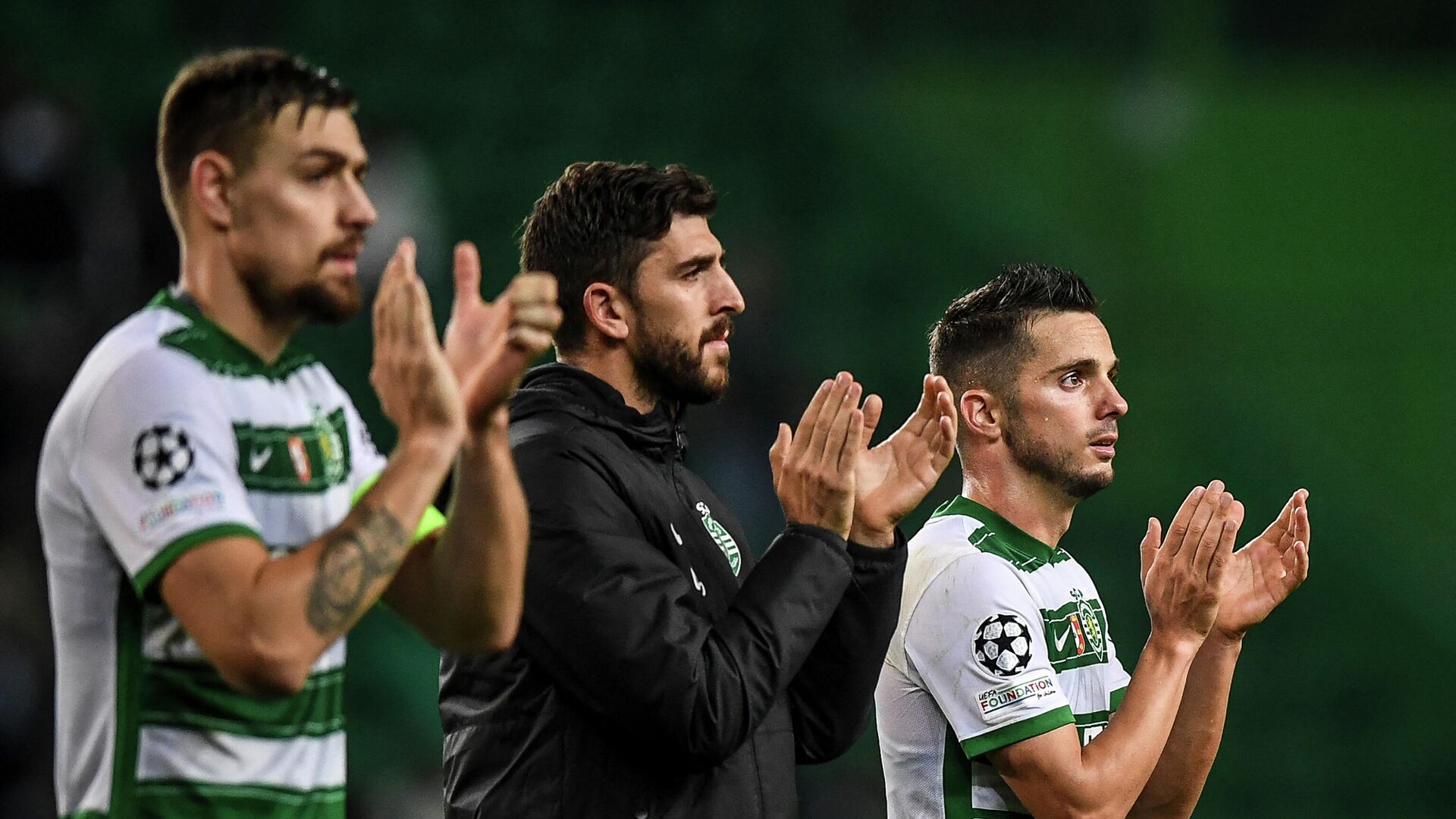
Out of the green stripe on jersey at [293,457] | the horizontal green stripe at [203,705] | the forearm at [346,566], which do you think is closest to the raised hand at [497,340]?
the forearm at [346,566]

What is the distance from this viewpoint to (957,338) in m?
3.84

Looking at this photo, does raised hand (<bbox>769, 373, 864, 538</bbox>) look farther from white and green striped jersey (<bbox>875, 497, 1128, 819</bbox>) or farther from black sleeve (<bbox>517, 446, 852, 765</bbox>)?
white and green striped jersey (<bbox>875, 497, 1128, 819</bbox>)

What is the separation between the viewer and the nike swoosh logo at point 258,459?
2297 millimetres

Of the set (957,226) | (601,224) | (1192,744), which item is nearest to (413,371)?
(601,224)

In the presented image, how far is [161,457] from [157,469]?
2 cm

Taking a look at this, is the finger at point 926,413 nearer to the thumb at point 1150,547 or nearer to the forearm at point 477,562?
the thumb at point 1150,547

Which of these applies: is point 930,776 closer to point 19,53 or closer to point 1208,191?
point 19,53

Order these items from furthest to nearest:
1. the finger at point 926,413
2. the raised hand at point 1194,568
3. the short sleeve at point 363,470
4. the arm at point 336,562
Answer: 1. the raised hand at point 1194,568
2. the finger at point 926,413
3. the short sleeve at point 363,470
4. the arm at point 336,562

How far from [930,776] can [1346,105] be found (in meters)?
10.8

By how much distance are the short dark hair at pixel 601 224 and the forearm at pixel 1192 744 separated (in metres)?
1.49

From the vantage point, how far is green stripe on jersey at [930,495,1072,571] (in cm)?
352

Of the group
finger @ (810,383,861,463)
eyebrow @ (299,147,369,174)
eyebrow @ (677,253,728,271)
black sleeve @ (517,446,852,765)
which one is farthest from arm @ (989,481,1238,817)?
eyebrow @ (299,147,369,174)

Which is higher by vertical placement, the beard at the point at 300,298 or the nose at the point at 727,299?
the nose at the point at 727,299

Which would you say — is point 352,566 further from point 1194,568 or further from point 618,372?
point 1194,568
